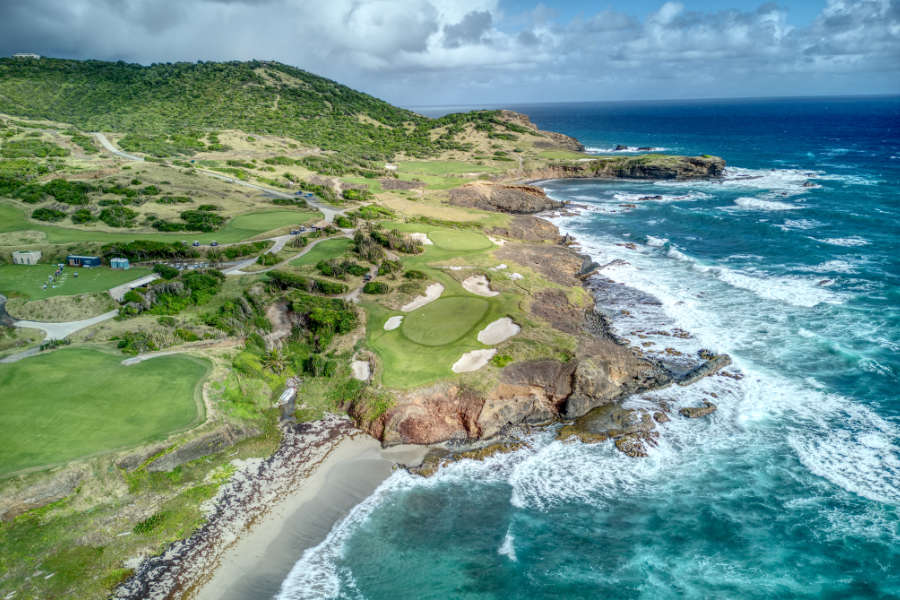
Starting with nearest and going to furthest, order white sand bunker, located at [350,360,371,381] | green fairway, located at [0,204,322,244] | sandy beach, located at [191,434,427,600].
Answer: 1. sandy beach, located at [191,434,427,600]
2. white sand bunker, located at [350,360,371,381]
3. green fairway, located at [0,204,322,244]

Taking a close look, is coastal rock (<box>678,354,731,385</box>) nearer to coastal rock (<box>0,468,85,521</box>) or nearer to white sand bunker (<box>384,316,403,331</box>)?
white sand bunker (<box>384,316,403,331</box>)

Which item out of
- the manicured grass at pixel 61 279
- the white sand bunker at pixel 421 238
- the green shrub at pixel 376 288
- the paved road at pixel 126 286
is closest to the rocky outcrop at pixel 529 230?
the white sand bunker at pixel 421 238

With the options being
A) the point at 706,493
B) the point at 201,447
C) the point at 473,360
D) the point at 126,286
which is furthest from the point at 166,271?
the point at 706,493

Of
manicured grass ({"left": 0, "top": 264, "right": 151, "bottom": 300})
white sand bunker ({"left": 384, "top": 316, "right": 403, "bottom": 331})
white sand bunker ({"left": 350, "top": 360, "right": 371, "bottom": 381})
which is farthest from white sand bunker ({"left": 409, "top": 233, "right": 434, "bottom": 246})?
manicured grass ({"left": 0, "top": 264, "right": 151, "bottom": 300})

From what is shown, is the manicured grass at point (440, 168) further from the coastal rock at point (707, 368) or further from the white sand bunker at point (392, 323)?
the coastal rock at point (707, 368)

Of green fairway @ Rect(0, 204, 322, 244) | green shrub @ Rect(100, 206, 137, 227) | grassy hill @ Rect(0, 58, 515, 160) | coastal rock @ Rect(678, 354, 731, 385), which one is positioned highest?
grassy hill @ Rect(0, 58, 515, 160)

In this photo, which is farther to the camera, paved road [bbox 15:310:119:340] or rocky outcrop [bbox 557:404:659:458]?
paved road [bbox 15:310:119:340]
